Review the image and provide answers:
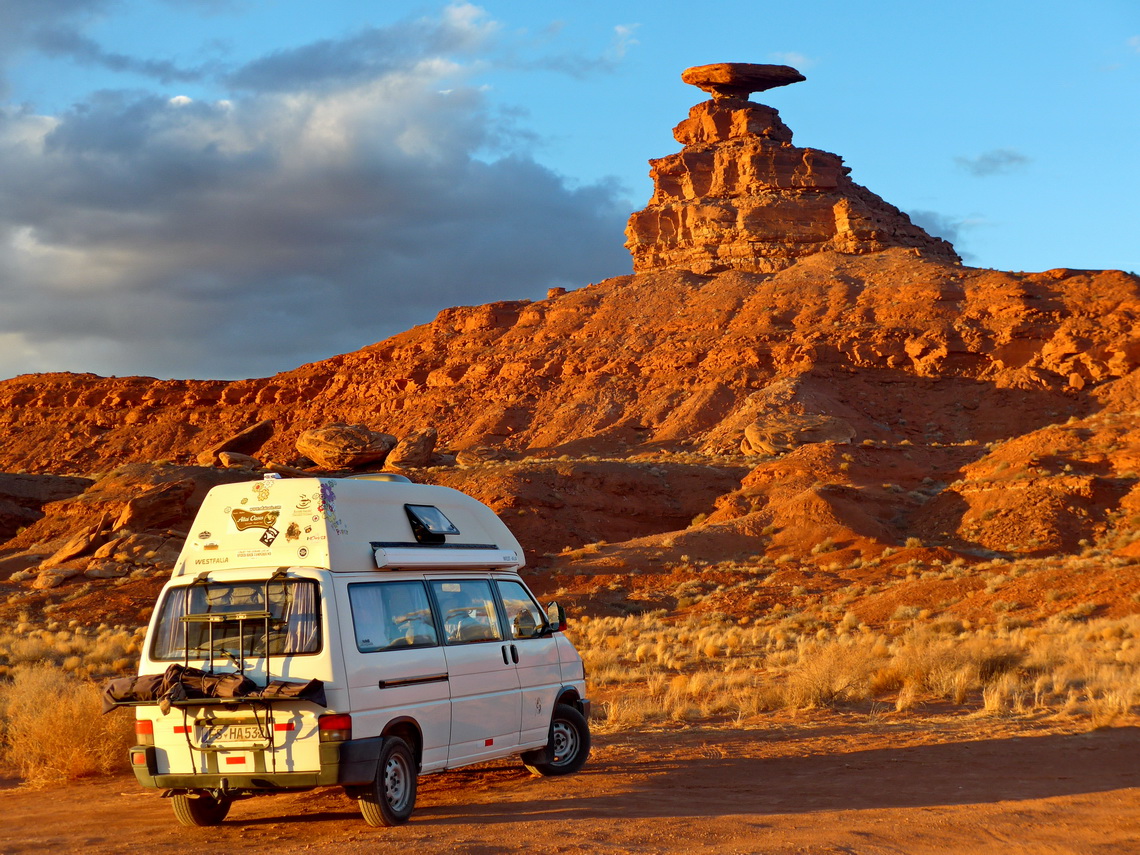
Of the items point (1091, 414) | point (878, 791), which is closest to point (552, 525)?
point (1091, 414)

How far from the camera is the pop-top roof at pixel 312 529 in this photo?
8.47 m

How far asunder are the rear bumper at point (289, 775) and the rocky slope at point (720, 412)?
61.5ft

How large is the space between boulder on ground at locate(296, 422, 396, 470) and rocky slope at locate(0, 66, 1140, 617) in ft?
2.88

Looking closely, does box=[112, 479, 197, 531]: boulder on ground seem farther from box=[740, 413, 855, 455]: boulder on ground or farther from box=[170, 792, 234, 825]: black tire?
box=[170, 792, 234, 825]: black tire

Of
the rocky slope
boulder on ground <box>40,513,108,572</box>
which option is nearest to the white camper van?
the rocky slope

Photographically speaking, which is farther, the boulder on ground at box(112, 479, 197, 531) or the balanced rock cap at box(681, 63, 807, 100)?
the balanced rock cap at box(681, 63, 807, 100)

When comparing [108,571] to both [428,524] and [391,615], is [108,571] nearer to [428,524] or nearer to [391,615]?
[428,524]

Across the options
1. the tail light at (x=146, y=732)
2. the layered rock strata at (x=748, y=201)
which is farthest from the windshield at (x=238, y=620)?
the layered rock strata at (x=748, y=201)

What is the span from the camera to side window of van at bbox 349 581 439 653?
836 cm

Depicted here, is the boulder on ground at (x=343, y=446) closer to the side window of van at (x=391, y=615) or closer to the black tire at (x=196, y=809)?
the black tire at (x=196, y=809)

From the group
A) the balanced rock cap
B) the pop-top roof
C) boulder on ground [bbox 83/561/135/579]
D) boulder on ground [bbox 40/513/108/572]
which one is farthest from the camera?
the balanced rock cap

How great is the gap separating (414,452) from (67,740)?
41.7 meters

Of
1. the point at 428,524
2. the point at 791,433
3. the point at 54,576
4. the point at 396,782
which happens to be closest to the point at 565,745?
the point at 396,782

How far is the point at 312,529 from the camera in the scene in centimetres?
846
